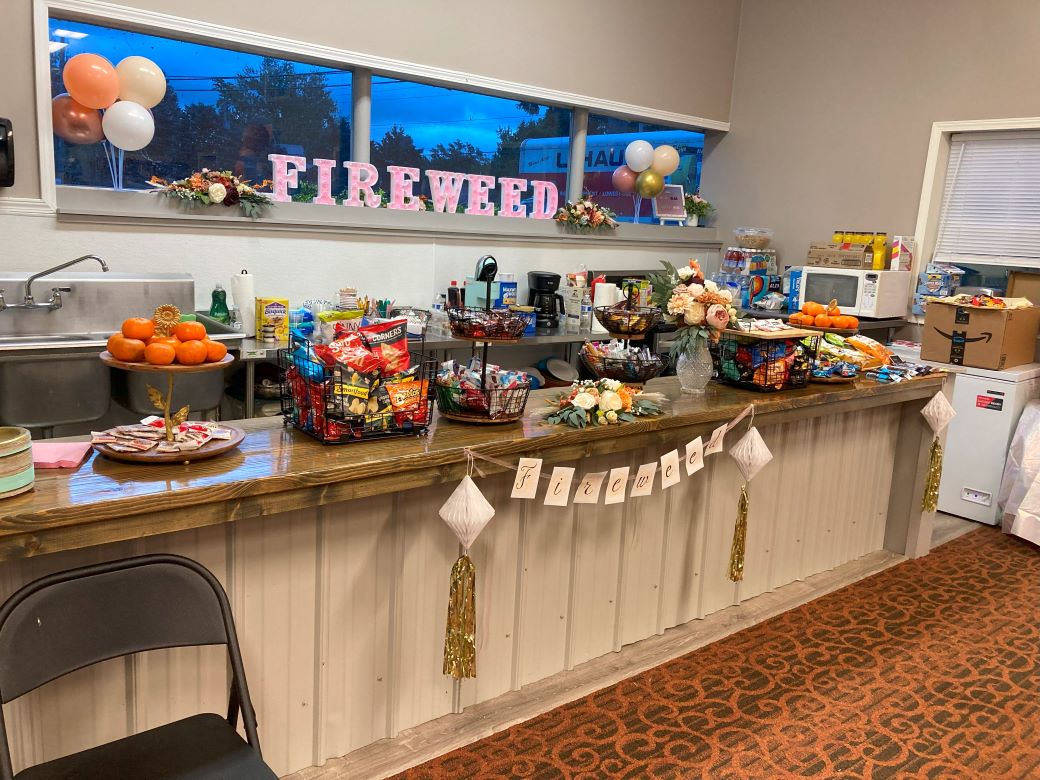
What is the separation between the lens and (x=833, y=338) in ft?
11.5

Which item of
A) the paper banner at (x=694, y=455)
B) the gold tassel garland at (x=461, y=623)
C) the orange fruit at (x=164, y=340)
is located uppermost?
the orange fruit at (x=164, y=340)

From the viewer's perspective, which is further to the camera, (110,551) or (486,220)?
(486,220)

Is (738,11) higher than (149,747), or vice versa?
(738,11)

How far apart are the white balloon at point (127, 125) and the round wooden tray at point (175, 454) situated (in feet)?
8.16

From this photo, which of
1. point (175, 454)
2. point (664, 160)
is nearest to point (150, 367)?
point (175, 454)

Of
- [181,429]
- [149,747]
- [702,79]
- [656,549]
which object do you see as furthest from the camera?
[702,79]

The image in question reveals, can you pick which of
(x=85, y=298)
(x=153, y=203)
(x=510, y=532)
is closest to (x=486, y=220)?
(x=153, y=203)

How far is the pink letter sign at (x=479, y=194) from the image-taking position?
17.6 feet

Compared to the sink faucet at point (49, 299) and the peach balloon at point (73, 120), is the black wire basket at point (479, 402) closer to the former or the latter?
the sink faucet at point (49, 299)

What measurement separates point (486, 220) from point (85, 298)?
2379mm

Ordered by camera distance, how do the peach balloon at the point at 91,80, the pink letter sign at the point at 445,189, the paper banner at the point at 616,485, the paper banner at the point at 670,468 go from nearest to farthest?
the paper banner at the point at 616,485 < the paper banner at the point at 670,468 < the peach balloon at the point at 91,80 < the pink letter sign at the point at 445,189

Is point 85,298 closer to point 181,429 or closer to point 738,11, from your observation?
point 181,429

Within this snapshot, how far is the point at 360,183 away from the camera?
4832mm

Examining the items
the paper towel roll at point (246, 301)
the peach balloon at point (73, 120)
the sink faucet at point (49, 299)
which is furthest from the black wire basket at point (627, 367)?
the peach balloon at point (73, 120)
